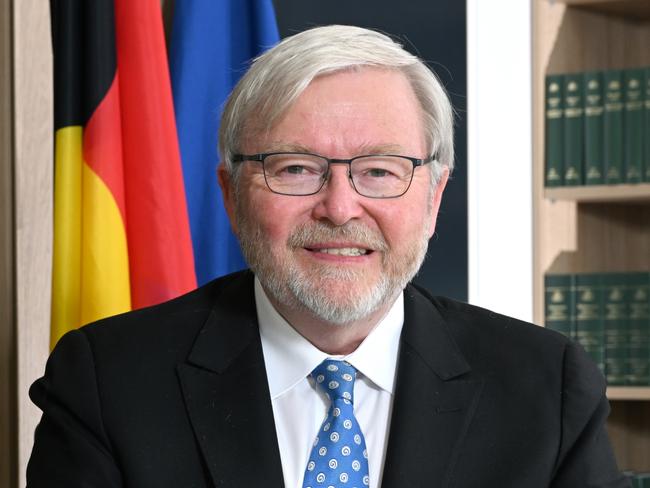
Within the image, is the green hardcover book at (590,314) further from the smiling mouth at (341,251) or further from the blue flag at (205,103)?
the smiling mouth at (341,251)

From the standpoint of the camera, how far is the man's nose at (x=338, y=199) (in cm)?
168

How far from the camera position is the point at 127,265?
2480 millimetres

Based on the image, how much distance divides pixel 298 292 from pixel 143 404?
31 centimetres

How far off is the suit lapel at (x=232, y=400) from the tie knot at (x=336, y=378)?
9 centimetres

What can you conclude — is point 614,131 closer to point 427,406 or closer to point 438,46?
point 438,46

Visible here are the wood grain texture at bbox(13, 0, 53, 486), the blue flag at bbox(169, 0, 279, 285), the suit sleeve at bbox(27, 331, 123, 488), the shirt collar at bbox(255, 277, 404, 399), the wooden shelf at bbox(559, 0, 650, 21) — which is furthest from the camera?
the wooden shelf at bbox(559, 0, 650, 21)

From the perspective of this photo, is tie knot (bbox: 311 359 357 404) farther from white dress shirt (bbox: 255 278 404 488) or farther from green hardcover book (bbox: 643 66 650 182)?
green hardcover book (bbox: 643 66 650 182)

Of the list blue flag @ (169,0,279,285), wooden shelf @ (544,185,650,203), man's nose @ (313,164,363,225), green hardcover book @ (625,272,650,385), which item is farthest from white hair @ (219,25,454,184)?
green hardcover book @ (625,272,650,385)

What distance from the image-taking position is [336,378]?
1.74 metres

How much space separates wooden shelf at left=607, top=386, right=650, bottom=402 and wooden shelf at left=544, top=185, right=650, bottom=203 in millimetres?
564

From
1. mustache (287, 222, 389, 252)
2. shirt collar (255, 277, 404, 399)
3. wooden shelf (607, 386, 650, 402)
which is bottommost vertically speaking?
wooden shelf (607, 386, 650, 402)

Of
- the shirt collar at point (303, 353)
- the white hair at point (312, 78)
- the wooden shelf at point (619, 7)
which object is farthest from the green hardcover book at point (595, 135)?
the shirt collar at point (303, 353)

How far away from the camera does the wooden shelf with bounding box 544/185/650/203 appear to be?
10.3 feet

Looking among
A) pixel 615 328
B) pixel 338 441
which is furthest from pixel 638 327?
pixel 338 441
